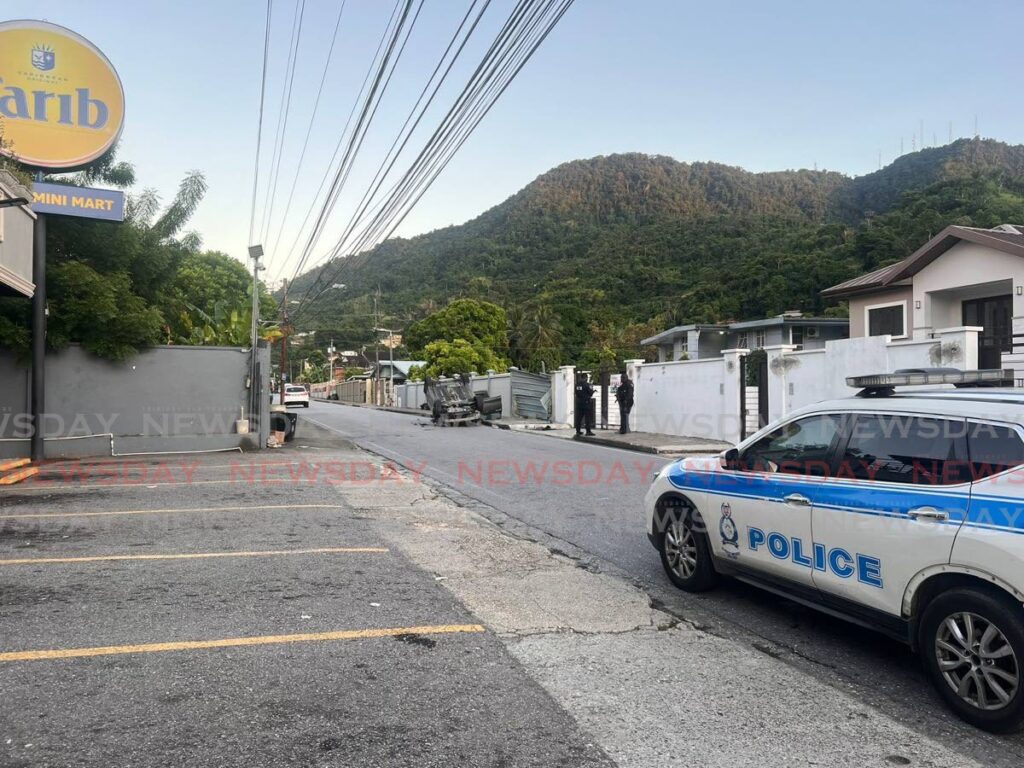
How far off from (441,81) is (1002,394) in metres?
9.89

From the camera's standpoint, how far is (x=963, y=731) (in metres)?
3.84

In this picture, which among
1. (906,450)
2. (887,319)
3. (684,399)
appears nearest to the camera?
(906,450)

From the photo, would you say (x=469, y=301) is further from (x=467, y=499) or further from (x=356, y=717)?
(x=356, y=717)

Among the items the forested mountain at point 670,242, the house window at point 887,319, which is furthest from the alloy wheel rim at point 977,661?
the forested mountain at point 670,242

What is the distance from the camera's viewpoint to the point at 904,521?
4219 mm

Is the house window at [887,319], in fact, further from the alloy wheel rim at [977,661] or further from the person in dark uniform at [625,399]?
the alloy wheel rim at [977,661]

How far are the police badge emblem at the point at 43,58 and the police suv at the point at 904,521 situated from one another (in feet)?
56.4

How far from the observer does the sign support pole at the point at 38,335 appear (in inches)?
603

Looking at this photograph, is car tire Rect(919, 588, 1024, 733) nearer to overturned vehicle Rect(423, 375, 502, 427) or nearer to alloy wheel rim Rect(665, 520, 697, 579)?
alloy wheel rim Rect(665, 520, 697, 579)

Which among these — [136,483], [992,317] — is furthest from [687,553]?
[992,317]

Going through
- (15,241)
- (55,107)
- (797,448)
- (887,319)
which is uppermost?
(55,107)

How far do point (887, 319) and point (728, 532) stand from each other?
2288cm

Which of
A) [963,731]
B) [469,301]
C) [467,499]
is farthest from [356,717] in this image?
[469,301]

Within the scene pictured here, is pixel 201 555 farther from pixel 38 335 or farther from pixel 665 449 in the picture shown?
pixel 665 449
